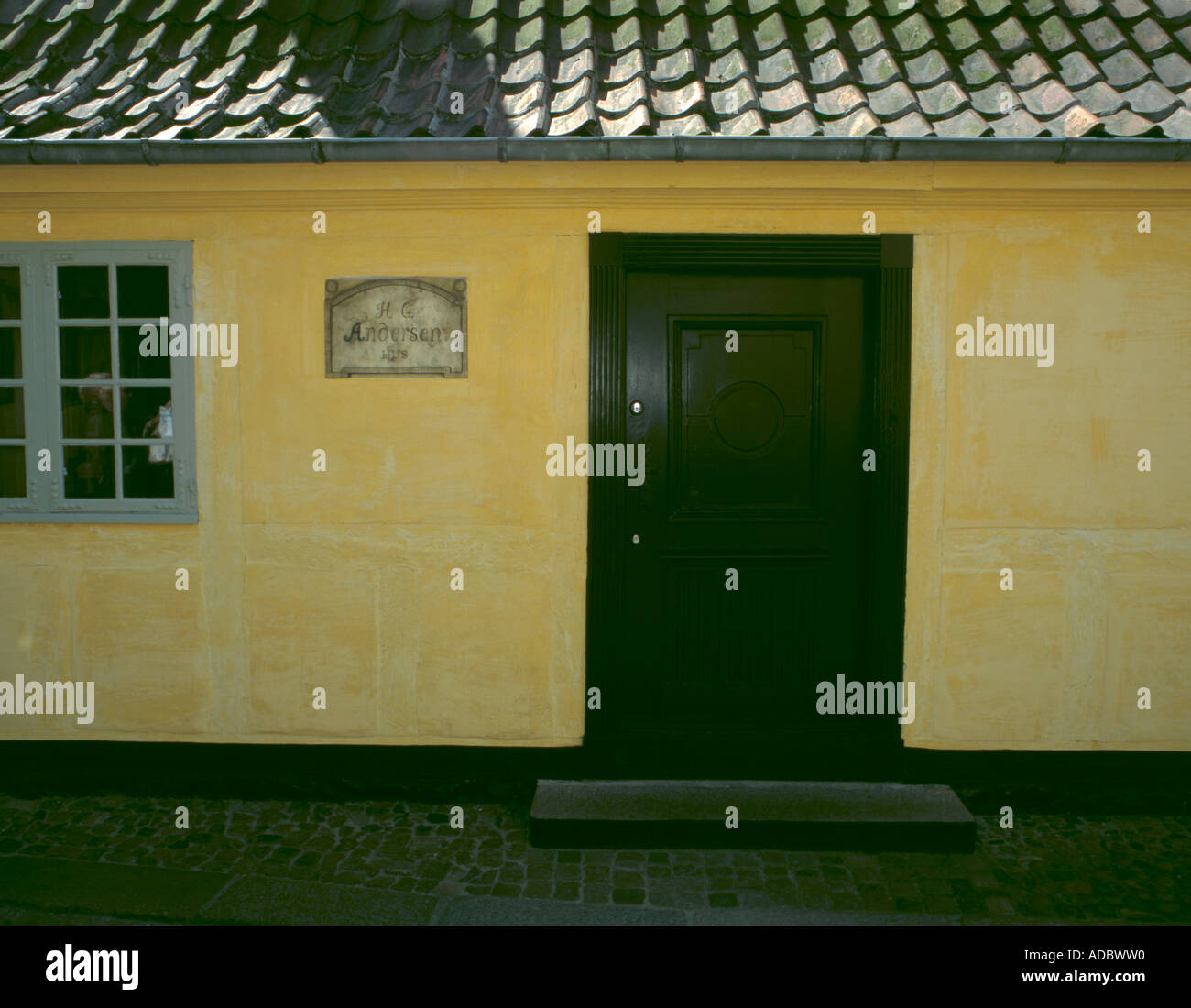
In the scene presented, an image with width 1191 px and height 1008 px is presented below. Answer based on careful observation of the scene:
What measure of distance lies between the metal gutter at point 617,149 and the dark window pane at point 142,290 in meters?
0.63

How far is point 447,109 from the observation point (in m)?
4.17

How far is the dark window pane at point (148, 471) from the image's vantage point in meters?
4.65

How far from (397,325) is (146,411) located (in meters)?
1.38

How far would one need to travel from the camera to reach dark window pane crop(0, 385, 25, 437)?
4660 millimetres

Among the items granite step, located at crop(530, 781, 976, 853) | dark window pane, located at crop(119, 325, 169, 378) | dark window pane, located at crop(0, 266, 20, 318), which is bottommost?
granite step, located at crop(530, 781, 976, 853)

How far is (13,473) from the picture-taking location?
471 centimetres

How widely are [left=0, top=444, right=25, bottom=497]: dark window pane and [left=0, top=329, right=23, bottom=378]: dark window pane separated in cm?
39

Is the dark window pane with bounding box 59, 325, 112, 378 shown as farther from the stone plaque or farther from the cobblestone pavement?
the cobblestone pavement

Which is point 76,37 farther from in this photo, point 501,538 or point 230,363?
point 501,538

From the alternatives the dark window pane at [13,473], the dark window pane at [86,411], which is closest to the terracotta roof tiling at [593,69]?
the dark window pane at [86,411]

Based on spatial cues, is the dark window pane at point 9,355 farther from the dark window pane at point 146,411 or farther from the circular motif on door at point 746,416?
the circular motif on door at point 746,416

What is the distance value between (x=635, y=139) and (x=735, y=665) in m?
2.58
